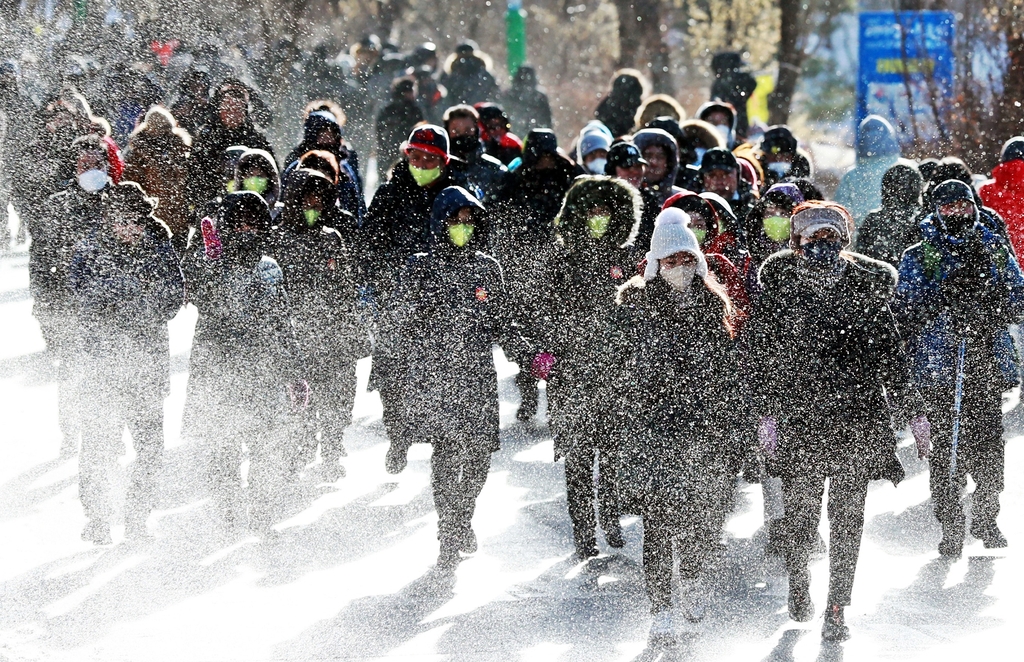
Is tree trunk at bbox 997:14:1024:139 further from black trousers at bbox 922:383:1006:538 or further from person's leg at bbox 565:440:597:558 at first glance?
person's leg at bbox 565:440:597:558

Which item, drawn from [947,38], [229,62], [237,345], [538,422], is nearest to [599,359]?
[237,345]

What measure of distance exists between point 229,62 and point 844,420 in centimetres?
1514

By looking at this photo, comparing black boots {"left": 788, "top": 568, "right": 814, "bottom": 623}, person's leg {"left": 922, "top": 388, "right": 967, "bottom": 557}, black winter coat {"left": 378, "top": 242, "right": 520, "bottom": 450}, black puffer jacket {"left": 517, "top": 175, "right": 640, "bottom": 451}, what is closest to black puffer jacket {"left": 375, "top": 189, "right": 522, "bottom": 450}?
black winter coat {"left": 378, "top": 242, "right": 520, "bottom": 450}

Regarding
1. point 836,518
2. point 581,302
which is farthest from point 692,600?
point 581,302

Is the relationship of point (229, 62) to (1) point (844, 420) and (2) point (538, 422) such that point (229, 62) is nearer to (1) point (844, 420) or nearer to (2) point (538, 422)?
(2) point (538, 422)

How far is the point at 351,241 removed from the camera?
9.41m

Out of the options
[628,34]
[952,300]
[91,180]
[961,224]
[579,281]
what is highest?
[628,34]

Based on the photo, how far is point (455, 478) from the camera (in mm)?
8148

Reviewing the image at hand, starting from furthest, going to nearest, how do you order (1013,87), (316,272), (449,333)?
1. (1013,87)
2. (316,272)
3. (449,333)

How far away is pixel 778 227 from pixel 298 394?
8.15ft

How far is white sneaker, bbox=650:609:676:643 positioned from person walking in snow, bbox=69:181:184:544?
8.66ft

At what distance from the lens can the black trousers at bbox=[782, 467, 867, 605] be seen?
281 inches

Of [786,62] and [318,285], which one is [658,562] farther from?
[786,62]

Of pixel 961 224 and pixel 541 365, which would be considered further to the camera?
pixel 541 365
